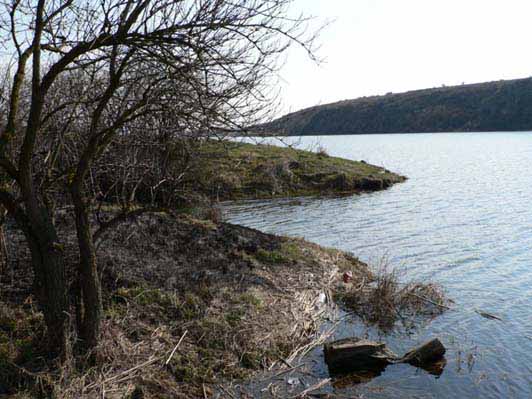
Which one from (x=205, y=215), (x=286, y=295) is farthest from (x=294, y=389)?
(x=205, y=215)

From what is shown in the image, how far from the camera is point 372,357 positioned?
9219 mm

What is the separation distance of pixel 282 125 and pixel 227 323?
378 cm

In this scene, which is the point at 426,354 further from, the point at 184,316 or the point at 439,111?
the point at 439,111

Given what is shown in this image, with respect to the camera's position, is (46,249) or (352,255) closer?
(46,249)

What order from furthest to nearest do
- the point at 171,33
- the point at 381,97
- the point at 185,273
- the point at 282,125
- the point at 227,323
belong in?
the point at 381,97, the point at 185,273, the point at 227,323, the point at 282,125, the point at 171,33

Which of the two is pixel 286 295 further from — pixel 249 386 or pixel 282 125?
pixel 282 125

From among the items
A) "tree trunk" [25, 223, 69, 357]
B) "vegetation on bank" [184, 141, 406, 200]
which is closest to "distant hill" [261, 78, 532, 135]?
"vegetation on bank" [184, 141, 406, 200]

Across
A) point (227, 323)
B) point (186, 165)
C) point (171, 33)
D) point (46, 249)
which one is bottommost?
point (227, 323)

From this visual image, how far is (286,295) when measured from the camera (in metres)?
11.5

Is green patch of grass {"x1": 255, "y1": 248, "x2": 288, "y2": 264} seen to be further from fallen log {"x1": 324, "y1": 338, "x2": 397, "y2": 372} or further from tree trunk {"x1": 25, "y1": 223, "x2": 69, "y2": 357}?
tree trunk {"x1": 25, "y1": 223, "x2": 69, "y2": 357}

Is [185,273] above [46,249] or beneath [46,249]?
beneath

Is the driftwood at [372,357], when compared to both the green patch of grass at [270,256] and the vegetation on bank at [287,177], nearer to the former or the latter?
the green patch of grass at [270,256]

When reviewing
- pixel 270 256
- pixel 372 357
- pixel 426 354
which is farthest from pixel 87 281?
pixel 270 256

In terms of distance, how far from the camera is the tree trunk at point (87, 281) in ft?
24.6
